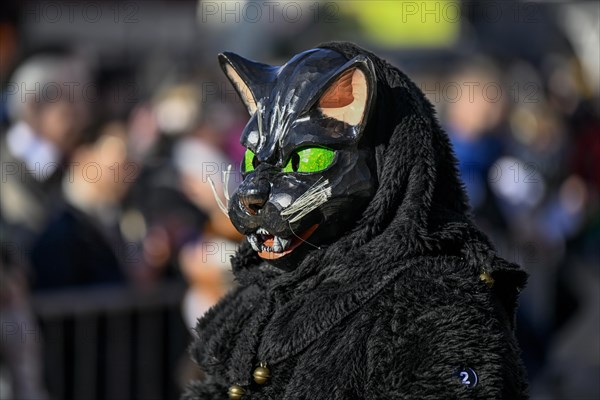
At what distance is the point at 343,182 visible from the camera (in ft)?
8.51

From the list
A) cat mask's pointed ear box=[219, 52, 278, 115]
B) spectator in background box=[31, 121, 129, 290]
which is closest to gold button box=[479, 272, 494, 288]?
cat mask's pointed ear box=[219, 52, 278, 115]

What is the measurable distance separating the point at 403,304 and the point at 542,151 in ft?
22.0

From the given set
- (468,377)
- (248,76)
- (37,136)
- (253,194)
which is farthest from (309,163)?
(37,136)

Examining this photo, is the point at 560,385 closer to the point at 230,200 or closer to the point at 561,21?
the point at 230,200

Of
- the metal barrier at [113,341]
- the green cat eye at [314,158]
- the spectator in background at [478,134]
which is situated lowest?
the metal barrier at [113,341]

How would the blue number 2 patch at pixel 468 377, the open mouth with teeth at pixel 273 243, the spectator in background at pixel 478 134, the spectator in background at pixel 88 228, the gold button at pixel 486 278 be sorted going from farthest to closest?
the spectator in background at pixel 478 134 < the spectator in background at pixel 88 228 < the open mouth with teeth at pixel 273 243 < the gold button at pixel 486 278 < the blue number 2 patch at pixel 468 377

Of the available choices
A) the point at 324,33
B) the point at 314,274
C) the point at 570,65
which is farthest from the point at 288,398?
the point at 570,65

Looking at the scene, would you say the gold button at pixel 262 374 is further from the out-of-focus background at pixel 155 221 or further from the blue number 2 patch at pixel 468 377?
the out-of-focus background at pixel 155 221

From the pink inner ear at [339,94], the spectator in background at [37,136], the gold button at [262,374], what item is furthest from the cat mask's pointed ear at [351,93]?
the spectator in background at [37,136]

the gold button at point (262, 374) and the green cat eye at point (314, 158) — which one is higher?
the green cat eye at point (314, 158)

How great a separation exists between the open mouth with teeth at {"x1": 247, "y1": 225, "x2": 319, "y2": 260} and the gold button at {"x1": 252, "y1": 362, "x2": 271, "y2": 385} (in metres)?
0.28

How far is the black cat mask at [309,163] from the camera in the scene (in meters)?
2.58

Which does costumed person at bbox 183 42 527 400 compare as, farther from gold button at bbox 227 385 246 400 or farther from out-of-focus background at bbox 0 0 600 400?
out-of-focus background at bbox 0 0 600 400

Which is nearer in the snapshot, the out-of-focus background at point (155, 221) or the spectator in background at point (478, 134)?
the out-of-focus background at point (155, 221)
